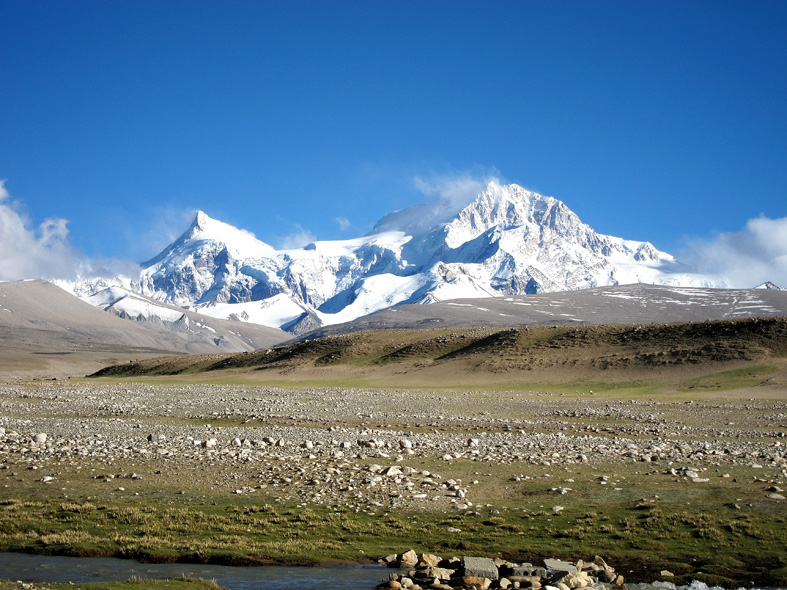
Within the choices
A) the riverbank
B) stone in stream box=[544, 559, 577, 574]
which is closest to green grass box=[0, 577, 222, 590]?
the riverbank

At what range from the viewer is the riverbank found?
18.1 m

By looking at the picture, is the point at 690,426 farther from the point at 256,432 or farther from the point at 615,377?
the point at 615,377

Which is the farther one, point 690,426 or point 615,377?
point 615,377

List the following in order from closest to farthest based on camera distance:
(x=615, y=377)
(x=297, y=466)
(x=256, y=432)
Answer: (x=297, y=466)
(x=256, y=432)
(x=615, y=377)

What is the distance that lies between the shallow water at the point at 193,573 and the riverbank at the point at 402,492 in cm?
42

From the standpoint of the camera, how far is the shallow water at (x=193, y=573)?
16.0 metres

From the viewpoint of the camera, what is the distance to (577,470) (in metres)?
26.8

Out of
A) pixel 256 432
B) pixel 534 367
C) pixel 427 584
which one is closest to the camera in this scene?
pixel 427 584

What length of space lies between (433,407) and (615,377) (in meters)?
34.3

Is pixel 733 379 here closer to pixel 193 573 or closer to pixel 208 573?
pixel 208 573

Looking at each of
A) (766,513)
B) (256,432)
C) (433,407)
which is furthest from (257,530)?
(433,407)

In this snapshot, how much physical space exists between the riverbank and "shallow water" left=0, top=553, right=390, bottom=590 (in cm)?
42

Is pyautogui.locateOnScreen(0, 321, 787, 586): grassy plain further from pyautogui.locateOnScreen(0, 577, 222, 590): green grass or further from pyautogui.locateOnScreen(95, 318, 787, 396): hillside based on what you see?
pyautogui.locateOnScreen(95, 318, 787, 396): hillside

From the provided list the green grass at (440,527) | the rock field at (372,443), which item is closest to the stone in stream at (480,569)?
the green grass at (440,527)
